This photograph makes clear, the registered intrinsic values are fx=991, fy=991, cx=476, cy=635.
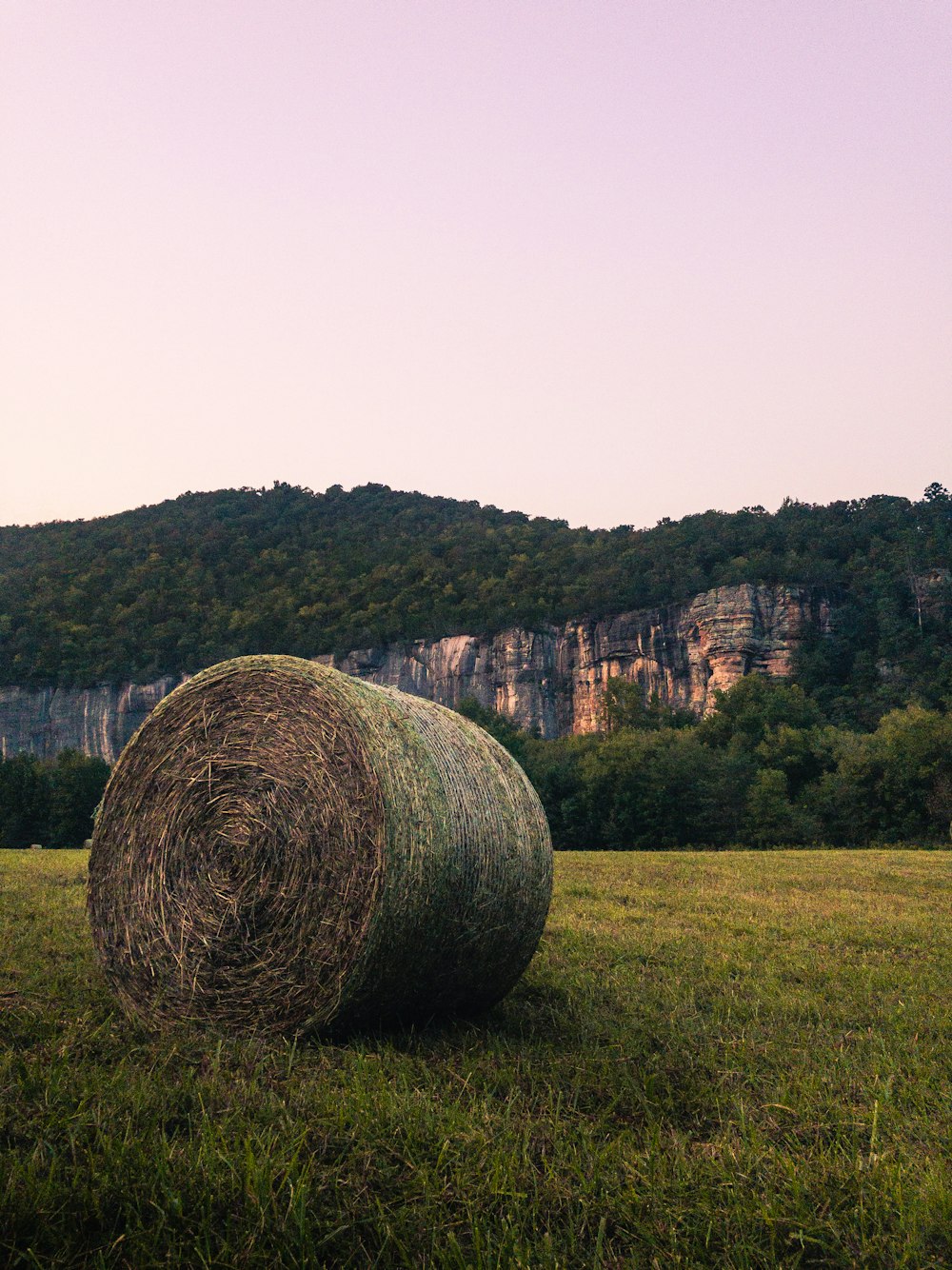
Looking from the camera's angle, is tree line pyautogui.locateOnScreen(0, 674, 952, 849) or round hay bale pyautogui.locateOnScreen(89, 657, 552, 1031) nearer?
round hay bale pyautogui.locateOnScreen(89, 657, 552, 1031)

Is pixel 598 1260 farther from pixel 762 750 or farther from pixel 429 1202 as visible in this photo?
pixel 762 750

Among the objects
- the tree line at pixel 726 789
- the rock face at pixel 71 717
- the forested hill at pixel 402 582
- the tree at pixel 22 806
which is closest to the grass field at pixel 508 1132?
the tree line at pixel 726 789

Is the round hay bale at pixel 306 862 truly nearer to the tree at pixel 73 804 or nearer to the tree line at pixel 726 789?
the tree line at pixel 726 789

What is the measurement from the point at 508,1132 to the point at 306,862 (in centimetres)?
231

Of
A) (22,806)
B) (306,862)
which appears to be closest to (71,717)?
(22,806)

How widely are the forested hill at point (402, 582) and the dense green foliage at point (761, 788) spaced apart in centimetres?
2723

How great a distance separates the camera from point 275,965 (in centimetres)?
569

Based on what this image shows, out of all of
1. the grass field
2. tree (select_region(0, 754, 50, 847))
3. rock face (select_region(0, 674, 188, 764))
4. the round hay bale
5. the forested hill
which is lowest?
tree (select_region(0, 754, 50, 847))

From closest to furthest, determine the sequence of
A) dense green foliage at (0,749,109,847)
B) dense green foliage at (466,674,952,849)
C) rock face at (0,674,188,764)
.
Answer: dense green foliage at (466,674,952,849) → dense green foliage at (0,749,109,847) → rock face at (0,674,188,764)

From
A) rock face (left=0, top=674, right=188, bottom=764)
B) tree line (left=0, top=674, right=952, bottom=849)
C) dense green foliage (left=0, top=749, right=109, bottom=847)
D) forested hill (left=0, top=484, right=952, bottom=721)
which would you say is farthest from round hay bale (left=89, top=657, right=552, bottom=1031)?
rock face (left=0, top=674, right=188, bottom=764)

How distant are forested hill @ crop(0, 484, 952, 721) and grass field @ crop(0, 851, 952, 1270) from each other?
73647 mm

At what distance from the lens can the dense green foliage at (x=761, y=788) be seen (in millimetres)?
39594

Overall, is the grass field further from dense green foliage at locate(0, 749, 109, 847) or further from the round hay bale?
dense green foliage at locate(0, 749, 109, 847)

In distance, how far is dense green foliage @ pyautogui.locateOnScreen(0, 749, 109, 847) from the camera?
49.1 m
